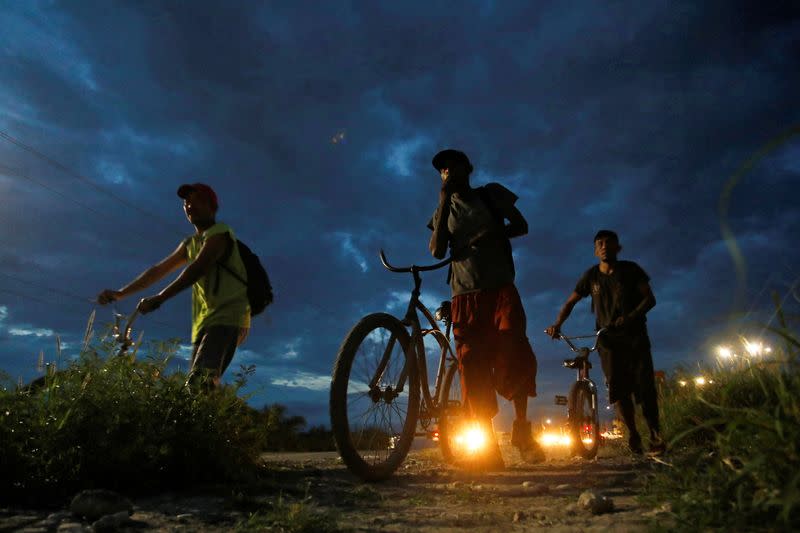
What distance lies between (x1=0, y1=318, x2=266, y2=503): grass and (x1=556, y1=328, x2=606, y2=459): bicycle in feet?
13.6

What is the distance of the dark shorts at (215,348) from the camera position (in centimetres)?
438

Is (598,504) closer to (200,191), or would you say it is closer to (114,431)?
(114,431)

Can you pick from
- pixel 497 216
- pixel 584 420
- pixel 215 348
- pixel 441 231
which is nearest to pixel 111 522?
pixel 215 348

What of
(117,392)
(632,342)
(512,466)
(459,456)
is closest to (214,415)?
(117,392)

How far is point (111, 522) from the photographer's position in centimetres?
254

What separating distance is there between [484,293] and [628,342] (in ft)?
7.42

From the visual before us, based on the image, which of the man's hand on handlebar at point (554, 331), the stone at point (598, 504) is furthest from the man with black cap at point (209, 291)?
the man's hand on handlebar at point (554, 331)

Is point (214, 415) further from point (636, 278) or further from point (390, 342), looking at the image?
point (636, 278)

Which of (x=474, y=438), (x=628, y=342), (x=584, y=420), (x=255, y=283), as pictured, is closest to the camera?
(x=474, y=438)

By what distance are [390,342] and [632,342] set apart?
10.2 ft

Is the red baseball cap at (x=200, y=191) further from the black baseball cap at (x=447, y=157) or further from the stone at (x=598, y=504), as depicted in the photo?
the stone at (x=598, y=504)

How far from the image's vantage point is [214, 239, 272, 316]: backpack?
Result: 4.87 meters

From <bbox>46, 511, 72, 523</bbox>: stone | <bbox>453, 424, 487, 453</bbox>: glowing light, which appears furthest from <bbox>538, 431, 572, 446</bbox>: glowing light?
<bbox>46, 511, 72, 523</bbox>: stone

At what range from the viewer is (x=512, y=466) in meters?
5.32
